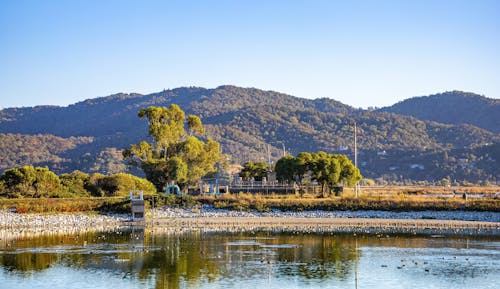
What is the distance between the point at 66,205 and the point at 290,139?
104872 millimetres

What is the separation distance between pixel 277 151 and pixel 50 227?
108222mm

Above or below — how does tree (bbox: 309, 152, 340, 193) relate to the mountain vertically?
below

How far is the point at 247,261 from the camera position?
32.8 m

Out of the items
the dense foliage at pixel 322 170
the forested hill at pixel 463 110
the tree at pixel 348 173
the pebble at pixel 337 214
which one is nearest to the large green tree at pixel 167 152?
the dense foliage at pixel 322 170

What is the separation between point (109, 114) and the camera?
199 meters

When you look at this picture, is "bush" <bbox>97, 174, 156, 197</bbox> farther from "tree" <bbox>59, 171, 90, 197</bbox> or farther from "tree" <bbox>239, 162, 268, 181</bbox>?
"tree" <bbox>239, 162, 268, 181</bbox>

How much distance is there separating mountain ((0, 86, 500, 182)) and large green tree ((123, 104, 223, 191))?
49431 millimetres

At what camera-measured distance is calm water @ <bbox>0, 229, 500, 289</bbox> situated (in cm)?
2777

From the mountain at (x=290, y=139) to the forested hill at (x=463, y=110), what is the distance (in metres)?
15.6

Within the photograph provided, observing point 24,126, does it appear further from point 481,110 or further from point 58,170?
point 481,110

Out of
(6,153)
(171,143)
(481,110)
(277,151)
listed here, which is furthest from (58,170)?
(481,110)

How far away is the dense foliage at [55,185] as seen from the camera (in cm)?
5816

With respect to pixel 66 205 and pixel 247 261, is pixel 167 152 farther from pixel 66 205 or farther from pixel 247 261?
pixel 247 261

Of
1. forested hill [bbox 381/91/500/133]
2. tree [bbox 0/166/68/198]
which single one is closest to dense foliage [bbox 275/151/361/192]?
tree [bbox 0/166/68/198]
